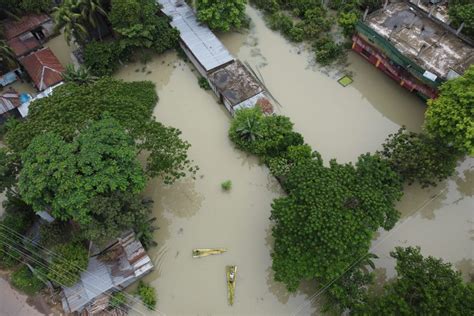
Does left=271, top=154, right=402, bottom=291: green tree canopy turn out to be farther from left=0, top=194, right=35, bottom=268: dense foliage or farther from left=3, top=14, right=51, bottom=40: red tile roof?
left=3, top=14, right=51, bottom=40: red tile roof

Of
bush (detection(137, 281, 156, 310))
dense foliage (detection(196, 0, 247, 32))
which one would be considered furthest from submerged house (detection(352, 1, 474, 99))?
Answer: bush (detection(137, 281, 156, 310))

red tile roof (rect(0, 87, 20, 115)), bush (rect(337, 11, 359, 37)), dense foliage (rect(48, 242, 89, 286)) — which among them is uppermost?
red tile roof (rect(0, 87, 20, 115))

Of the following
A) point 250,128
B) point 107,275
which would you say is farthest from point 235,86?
point 107,275

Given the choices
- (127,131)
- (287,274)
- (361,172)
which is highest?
(127,131)

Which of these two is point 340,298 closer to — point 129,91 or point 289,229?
point 289,229

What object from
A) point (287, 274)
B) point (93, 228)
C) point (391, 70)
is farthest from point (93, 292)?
point (391, 70)

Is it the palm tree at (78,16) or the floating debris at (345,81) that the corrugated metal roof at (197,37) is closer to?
the palm tree at (78,16)

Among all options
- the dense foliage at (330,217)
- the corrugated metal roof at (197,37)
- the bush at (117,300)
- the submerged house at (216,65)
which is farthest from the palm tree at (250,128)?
the bush at (117,300)
